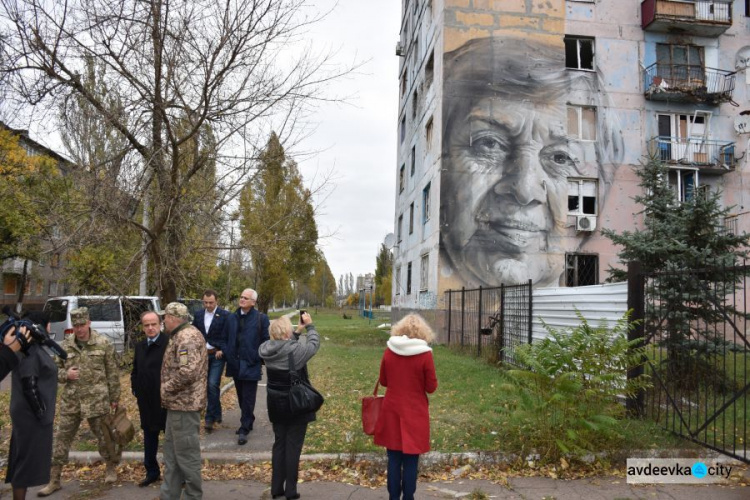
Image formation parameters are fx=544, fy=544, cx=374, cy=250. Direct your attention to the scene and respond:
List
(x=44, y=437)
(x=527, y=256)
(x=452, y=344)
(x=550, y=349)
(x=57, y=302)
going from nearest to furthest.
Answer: (x=44, y=437)
(x=550, y=349)
(x=57, y=302)
(x=452, y=344)
(x=527, y=256)

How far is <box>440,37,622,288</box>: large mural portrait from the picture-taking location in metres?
20.2

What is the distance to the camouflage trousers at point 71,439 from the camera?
5.39 meters

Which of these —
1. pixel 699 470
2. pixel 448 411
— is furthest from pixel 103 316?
pixel 699 470

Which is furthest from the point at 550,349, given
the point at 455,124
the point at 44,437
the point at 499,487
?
the point at 455,124

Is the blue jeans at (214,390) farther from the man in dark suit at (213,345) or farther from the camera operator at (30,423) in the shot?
the camera operator at (30,423)

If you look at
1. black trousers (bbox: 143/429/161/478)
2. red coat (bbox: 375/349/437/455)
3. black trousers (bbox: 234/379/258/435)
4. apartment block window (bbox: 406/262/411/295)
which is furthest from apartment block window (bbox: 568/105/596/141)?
black trousers (bbox: 143/429/161/478)

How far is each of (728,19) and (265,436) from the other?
23976mm

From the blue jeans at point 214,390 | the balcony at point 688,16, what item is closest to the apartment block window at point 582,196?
the balcony at point 688,16

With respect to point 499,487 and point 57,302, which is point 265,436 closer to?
point 499,487

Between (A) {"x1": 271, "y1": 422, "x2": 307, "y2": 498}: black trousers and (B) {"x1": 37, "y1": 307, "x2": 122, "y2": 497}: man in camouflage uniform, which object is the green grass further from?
(B) {"x1": 37, "y1": 307, "x2": 122, "y2": 497}: man in camouflage uniform

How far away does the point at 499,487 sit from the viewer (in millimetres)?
5488

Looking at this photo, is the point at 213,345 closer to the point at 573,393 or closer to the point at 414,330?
the point at 414,330

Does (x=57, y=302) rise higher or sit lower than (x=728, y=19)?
lower

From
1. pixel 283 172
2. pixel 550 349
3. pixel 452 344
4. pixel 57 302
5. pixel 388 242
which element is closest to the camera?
pixel 550 349
